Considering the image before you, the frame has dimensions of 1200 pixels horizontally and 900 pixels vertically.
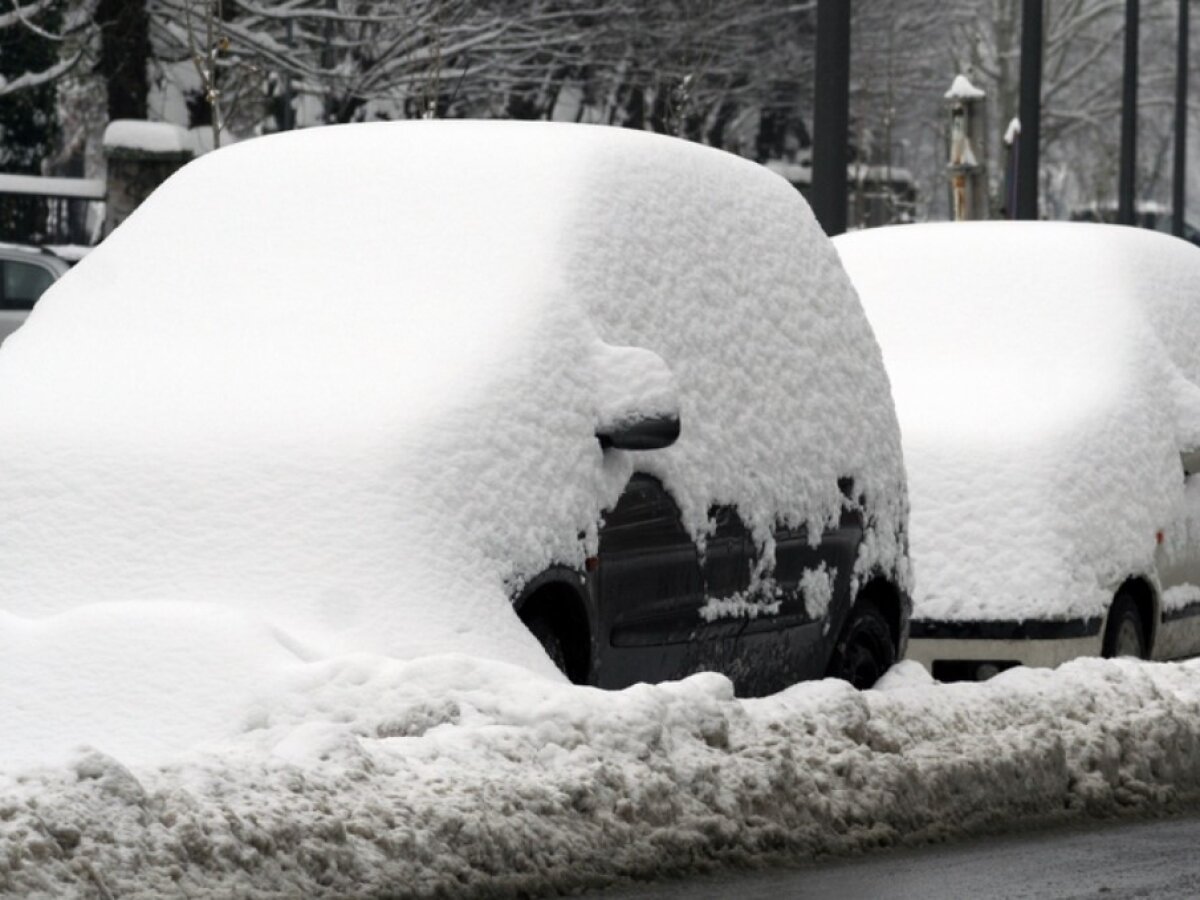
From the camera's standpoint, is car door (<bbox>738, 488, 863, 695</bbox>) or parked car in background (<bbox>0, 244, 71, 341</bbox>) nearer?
car door (<bbox>738, 488, 863, 695</bbox>)

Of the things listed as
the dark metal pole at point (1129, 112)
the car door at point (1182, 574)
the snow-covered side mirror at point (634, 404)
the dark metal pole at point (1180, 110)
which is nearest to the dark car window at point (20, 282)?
the dark metal pole at point (1129, 112)

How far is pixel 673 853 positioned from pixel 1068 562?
4016 mm

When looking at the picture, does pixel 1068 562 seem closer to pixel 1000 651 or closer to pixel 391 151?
pixel 1000 651

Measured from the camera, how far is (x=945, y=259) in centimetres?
1123

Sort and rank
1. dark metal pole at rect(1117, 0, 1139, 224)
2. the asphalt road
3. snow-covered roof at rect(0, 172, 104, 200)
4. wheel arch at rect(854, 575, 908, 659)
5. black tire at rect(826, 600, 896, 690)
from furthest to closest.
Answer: snow-covered roof at rect(0, 172, 104, 200) < dark metal pole at rect(1117, 0, 1139, 224) < wheel arch at rect(854, 575, 908, 659) < black tire at rect(826, 600, 896, 690) < the asphalt road

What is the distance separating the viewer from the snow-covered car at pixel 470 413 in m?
6.55

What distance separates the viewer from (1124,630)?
10.3m

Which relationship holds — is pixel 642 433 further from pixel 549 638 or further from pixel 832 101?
pixel 832 101

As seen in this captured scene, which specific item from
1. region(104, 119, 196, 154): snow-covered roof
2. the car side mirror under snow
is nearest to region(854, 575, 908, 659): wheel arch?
the car side mirror under snow

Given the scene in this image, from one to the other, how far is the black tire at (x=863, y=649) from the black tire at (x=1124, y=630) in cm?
154

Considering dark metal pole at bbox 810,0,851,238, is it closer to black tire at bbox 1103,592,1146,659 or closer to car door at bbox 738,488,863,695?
black tire at bbox 1103,592,1146,659

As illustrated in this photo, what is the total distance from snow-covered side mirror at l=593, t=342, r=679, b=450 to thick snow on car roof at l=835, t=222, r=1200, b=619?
3.04 metres

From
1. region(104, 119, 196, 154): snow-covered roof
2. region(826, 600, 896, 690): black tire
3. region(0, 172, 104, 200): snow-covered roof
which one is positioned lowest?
region(826, 600, 896, 690): black tire

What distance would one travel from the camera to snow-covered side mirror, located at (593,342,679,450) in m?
6.96
